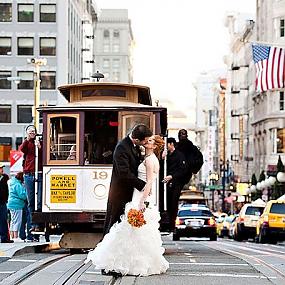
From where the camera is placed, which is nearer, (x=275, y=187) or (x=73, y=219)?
(x=73, y=219)

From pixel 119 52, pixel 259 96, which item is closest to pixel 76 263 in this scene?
pixel 259 96

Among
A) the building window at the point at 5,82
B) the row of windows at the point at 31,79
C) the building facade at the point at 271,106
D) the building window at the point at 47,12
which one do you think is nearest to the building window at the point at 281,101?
the building facade at the point at 271,106

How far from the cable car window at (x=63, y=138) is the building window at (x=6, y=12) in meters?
75.2

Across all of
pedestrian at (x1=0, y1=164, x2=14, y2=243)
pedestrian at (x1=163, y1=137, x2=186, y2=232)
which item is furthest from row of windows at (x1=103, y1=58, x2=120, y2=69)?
pedestrian at (x1=163, y1=137, x2=186, y2=232)

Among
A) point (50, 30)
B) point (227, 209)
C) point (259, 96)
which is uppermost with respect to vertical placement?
point (50, 30)

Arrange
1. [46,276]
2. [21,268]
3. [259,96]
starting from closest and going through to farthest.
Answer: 1. [46,276]
2. [21,268]
3. [259,96]

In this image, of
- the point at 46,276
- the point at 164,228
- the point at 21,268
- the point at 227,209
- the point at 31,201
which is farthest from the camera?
the point at 227,209

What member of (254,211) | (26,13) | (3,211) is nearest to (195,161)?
(3,211)

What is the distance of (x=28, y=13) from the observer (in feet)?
307

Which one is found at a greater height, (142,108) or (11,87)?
(11,87)

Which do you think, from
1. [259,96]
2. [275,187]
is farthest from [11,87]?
[275,187]

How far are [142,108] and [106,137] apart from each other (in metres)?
0.94

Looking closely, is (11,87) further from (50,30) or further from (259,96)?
(259,96)

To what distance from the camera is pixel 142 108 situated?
19.8 metres
